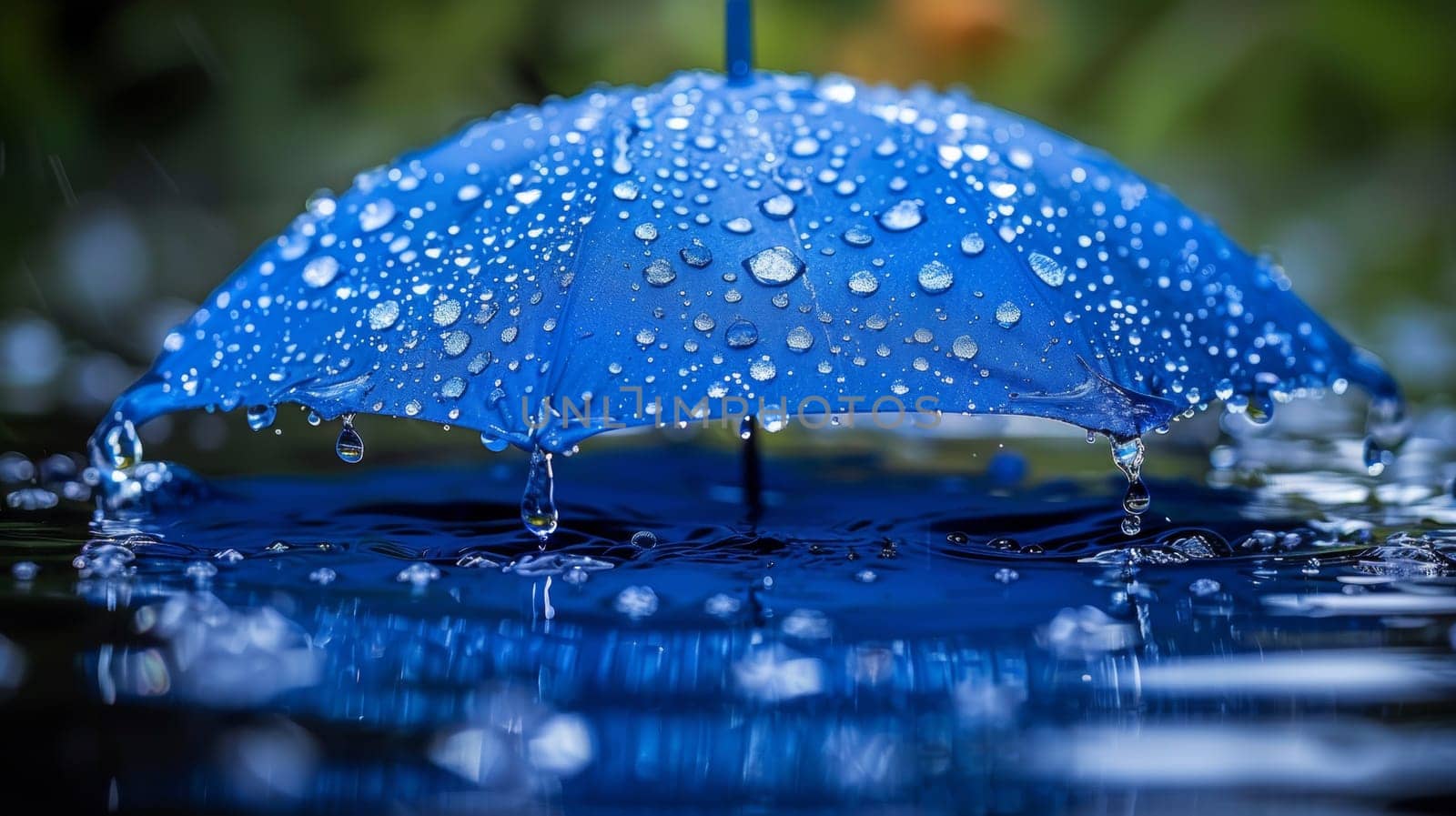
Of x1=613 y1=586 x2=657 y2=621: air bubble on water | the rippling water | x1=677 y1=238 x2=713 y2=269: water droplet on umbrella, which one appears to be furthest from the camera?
x1=677 y1=238 x2=713 y2=269: water droplet on umbrella

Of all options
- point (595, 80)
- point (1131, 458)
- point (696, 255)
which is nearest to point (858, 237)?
point (696, 255)

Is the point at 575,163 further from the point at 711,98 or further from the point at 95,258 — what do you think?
the point at 95,258

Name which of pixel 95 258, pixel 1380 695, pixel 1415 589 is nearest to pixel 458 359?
pixel 1380 695

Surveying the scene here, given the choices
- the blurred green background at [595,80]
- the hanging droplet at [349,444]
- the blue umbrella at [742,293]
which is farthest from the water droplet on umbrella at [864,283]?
the blurred green background at [595,80]

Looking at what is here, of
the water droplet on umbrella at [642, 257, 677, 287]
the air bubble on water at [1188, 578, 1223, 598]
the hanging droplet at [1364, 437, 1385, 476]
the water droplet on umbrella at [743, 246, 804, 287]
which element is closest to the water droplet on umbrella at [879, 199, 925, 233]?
the water droplet on umbrella at [743, 246, 804, 287]

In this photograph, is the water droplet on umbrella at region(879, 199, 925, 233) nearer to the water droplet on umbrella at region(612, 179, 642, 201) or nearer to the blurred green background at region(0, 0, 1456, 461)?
the water droplet on umbrella at region(612, 179, 642, 201)

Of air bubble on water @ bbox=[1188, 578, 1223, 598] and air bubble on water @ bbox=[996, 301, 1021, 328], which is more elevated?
air bubble on water @ bbox=[996, 301, 1021, 328]
